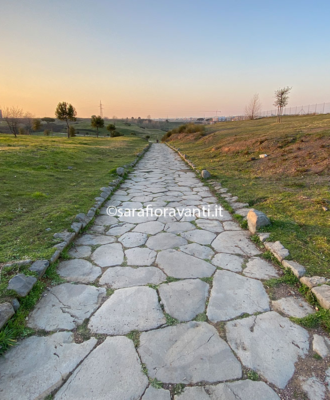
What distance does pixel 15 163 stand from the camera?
709 cm

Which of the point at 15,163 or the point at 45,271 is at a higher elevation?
the point at 15,163

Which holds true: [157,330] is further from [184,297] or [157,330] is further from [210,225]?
[210,225]

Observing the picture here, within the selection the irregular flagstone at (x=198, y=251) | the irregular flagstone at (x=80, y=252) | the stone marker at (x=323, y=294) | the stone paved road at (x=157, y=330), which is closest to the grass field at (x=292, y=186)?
the stone marker at (x=323, y=294)

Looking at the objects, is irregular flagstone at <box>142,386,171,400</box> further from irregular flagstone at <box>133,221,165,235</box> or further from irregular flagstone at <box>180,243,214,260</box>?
irregular flagstone at <box>133,221,165,235</box>

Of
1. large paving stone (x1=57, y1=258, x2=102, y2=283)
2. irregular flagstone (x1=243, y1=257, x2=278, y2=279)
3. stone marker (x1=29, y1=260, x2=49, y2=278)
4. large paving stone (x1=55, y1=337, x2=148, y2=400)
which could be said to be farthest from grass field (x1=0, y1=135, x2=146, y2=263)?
irregular flagstone (x1=243, y1=257, x2=278, y2=279)

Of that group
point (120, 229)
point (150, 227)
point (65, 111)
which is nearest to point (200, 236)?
point (150, 227)

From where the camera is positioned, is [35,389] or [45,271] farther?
[45,271]

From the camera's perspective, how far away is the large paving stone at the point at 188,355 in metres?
1.34

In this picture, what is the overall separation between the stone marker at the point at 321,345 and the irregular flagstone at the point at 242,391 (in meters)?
0.45

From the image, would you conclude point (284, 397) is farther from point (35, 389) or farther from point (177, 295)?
point (35, 389)

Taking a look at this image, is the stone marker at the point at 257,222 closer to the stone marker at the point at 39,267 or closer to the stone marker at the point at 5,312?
the stone marker at the point at 39,267

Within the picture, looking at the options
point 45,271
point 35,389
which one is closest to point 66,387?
point 35,389

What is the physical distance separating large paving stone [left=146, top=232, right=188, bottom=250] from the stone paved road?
1.0 inches

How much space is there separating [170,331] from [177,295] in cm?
38
